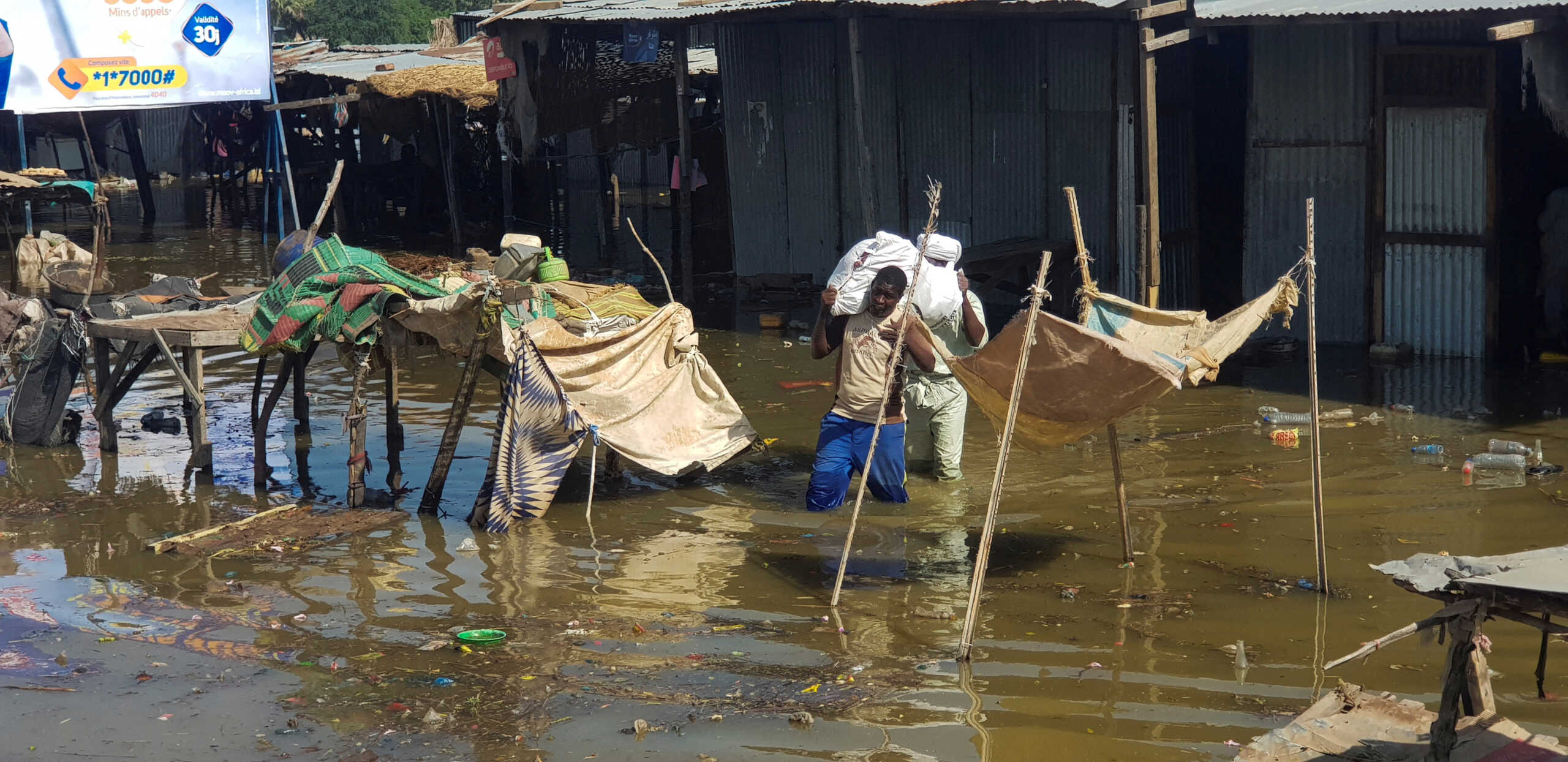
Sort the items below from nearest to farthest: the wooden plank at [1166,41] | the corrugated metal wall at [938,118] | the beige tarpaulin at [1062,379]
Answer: the beige tarpaulin at [1062,379]
the wooden plank at [1166,41]
the corrugated metal wall at [938,118]

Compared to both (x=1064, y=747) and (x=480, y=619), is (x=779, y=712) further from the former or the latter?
(x=480, y=619)

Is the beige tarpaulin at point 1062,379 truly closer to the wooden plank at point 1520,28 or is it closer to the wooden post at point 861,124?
the wooden plank at point 1520,28

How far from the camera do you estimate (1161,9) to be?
9305mm

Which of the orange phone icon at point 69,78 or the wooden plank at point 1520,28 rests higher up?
the orange phone icon at point 69,78

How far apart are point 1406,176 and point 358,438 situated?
7.10 m

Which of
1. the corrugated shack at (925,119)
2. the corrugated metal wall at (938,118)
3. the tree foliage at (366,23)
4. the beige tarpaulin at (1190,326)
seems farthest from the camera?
the tree foliage at (366,23)

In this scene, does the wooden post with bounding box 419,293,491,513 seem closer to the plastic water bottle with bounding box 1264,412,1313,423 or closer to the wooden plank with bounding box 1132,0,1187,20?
the plastic water bottle with bounding box 1264,412,1313,423

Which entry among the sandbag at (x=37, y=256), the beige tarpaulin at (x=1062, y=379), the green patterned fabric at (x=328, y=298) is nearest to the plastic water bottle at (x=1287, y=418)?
the beige tarpaulin at (x=1062, y=379)

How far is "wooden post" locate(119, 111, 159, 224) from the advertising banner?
6.45 m

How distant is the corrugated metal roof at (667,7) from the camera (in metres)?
10.3

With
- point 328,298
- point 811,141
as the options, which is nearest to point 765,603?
point 328,298

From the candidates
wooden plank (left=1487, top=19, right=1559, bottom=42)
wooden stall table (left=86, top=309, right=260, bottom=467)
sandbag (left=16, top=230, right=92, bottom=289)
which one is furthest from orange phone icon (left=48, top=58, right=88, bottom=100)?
wooden plank (left=1487, top=19, right=1559, bottom=42)

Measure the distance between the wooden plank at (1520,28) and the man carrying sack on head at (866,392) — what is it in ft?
11.9

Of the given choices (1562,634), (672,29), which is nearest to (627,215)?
(672,29)
